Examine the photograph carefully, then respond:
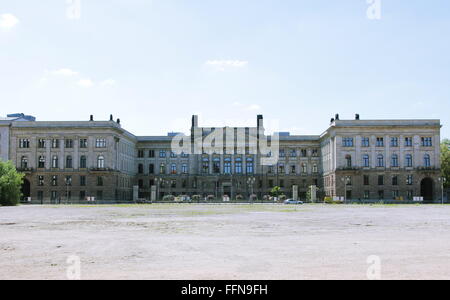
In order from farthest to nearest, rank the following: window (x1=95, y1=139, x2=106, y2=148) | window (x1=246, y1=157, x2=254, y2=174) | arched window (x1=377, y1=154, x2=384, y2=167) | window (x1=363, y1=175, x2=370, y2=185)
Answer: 1. window (x1=246, y1=157, x2=254, y2=174)
2. arched window (x1=377, y1=154, x2=384, y2=167)
3. window (x1=95, y1=139, x2=106, y2=148)
4. window (x1=363, y1=175, x2=370, y2=185)

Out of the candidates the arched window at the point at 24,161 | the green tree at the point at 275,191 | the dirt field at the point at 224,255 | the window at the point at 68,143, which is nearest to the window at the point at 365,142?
the green tree at the point at 275,191

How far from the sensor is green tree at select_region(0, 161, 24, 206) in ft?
247

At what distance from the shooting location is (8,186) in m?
76.1

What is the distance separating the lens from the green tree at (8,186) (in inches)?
2960

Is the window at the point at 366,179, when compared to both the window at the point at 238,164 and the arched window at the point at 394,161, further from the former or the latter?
the window at the point at 238,164

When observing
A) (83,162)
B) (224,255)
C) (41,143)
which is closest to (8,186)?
(83,162)

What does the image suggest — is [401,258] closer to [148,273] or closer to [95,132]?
[148,273]

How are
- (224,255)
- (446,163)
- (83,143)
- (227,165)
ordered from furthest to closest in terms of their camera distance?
(227,165)
(446,163)
(83,143)
(224,255)

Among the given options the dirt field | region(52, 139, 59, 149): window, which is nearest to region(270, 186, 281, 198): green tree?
region(52, 139, 59, 149): window

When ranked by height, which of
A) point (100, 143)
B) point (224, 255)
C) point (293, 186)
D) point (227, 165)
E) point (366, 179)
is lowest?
point (224, 255)

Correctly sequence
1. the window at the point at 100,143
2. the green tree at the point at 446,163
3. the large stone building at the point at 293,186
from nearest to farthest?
the large stone building at the point at 293,186
the window at the point at 100,143
the green tree at the point at 446,163

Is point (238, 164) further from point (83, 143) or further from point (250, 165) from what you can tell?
point (83, 143)

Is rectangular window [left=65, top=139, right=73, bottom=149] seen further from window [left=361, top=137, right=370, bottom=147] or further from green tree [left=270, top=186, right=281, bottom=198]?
window [left=361, top=137, right=370, bottom=147]
